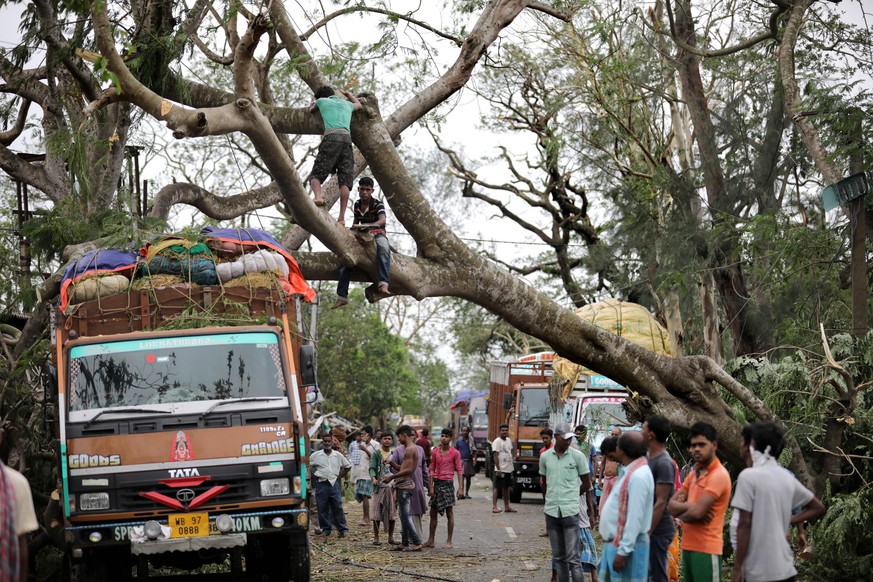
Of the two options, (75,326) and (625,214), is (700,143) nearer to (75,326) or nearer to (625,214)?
(625,214)

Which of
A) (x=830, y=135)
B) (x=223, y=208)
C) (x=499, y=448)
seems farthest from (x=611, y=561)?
(x=499, y=448)

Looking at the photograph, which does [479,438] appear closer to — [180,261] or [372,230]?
[372,230]

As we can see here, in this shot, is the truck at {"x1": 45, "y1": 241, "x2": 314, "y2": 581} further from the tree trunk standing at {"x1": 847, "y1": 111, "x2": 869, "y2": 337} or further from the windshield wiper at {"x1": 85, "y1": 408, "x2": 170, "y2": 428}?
the tree trunk standing at {"x1": 847, "y1": 111, "x2": 869, "y2": 337}

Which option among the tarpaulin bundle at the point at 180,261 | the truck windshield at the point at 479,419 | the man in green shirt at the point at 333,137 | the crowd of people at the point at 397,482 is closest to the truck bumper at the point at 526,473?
the crowd of people at the point at 397,482

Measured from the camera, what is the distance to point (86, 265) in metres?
9.62

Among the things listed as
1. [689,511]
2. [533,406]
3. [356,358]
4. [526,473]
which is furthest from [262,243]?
[356,358]

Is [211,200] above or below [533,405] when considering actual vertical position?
above

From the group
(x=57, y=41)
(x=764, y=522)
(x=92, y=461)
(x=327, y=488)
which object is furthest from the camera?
(x=327, y=488)

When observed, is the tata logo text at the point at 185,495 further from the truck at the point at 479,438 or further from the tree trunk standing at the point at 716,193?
the truck at the point at 479,438

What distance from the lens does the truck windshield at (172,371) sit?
8906mm

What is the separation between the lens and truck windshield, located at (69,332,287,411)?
891cm

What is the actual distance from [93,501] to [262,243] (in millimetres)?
2881

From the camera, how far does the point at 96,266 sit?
9562mm

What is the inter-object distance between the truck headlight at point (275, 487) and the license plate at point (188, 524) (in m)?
0.50
